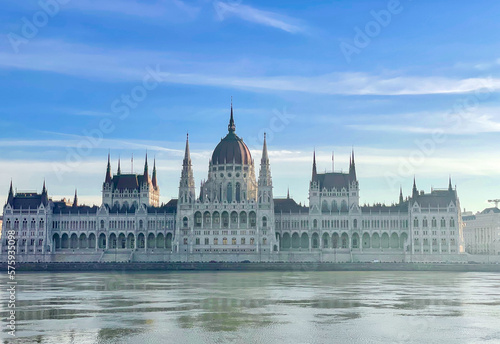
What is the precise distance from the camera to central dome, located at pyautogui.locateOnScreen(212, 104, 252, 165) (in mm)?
160750

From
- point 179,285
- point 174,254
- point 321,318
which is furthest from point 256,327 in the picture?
point 174,254

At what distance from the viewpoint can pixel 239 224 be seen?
149 m

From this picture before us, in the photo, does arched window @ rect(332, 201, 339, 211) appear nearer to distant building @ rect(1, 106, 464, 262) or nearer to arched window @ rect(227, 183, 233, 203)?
distant building @ rect(1, 106, 464, 262)

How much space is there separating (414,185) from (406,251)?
631 inches

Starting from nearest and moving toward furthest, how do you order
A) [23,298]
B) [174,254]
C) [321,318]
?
[321,318] < [23,298] < [174,254]

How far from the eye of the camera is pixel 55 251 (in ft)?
496

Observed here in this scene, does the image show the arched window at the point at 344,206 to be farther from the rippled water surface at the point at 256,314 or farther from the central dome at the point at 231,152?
the rippled water surface at the point at 256,314

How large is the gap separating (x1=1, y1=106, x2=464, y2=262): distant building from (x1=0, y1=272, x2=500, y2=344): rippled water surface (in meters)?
70.7

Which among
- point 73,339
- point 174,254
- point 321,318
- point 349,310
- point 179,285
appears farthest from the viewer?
point 174,254

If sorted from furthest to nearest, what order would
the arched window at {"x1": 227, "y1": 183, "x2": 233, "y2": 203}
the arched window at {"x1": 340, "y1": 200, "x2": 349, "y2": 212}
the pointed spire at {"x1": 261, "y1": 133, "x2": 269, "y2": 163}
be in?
the arched window at {"x1": 227, "y1": 183, "x2": 233, "y2": 203}
the pointed spire at {"x1": 261, "y1": 133, "x2": 269, "y2": 163}
the arched window at {"x1": 340, "y1": 200, "x2": 349, "y2": 212}

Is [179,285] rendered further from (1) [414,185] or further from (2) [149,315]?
(1) [414,185]

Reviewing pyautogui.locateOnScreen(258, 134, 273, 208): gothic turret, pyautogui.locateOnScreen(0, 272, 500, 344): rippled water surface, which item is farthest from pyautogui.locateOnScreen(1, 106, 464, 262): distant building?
pyautogui.locateOnScreen(0, 272, 500, 344): rippled water surface

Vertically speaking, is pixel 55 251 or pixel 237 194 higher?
pixel 237 194

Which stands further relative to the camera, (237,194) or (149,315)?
Answer: (237,194)
